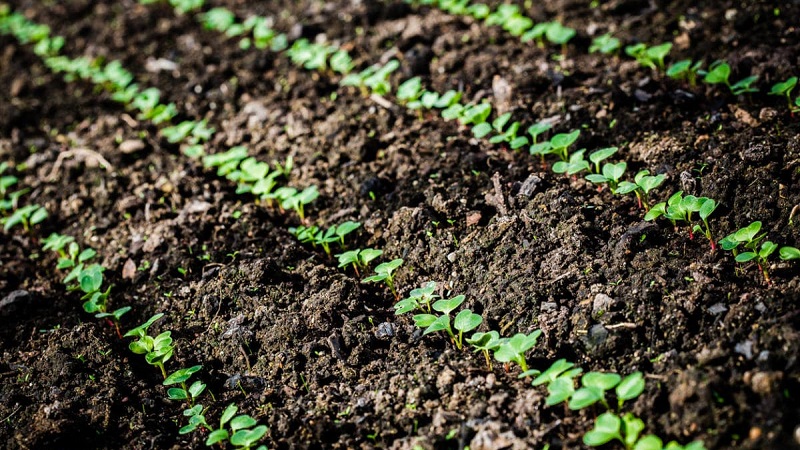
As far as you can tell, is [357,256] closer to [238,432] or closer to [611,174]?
[238,432]

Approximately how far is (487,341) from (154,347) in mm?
1094

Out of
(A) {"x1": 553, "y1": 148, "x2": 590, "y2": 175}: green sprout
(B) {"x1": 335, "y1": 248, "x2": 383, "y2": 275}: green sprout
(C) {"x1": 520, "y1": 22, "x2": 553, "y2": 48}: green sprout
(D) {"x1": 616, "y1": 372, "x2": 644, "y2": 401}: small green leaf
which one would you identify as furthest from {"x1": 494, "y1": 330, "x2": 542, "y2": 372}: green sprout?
(C) {"x1": 520, "y1": 22, "x2": 553, "y2": 48}: green sprout

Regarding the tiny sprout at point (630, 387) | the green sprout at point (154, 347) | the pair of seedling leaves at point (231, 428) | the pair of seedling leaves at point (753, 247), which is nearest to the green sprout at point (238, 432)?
the pair of seedling leaves at point (231, 428)

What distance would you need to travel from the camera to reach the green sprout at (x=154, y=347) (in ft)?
7.02

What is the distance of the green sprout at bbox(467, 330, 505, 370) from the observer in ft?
6.38

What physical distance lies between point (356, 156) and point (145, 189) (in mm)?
1004

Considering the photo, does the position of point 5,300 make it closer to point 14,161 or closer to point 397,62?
point 14,161

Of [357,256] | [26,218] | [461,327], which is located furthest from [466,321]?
[26,218]

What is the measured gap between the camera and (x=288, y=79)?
12.1 feet

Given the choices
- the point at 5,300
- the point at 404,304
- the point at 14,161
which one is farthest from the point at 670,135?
the point at 14,161

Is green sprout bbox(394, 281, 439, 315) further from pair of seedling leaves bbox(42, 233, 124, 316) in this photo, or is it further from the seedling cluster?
the seedling cluster

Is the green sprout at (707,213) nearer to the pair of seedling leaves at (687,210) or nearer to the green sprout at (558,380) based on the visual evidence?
the pair of seedling leaves at (687,210)

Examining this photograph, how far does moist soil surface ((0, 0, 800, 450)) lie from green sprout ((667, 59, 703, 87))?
69mm

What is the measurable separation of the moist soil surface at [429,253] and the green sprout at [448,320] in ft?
0.22
